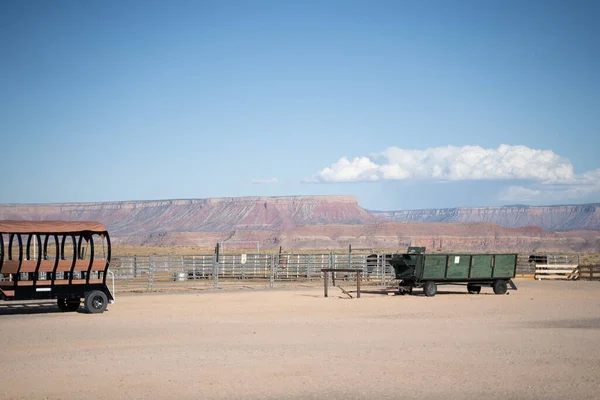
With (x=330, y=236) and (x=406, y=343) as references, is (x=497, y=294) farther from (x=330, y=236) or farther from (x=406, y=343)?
(x=330, y=236)

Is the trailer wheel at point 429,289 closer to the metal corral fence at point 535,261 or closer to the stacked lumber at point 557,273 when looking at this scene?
the metal corral fence at point 535,261

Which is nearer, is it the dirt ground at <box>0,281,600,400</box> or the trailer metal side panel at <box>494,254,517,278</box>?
the dirt ground at <box>0,281,600,400</box>

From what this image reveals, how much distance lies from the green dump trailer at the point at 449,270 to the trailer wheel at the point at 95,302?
36.5 ft

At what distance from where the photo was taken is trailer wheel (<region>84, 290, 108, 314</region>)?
21.9 metres

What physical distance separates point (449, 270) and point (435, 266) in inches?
25.9

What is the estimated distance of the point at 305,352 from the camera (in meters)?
13.9

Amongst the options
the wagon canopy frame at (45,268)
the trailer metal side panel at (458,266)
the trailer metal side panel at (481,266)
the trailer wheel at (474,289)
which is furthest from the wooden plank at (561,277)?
the wagon canopy frame at (45,268)

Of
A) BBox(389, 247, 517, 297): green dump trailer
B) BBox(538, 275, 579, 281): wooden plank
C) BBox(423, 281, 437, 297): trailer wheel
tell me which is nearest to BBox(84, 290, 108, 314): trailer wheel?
BBox(389, 247, 517, 297): green dump trailer

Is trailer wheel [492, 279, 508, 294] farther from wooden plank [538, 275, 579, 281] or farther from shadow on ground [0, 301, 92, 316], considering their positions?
shadow on ground [0, 301, 92, 316]

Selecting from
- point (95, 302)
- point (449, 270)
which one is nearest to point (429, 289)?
point (449, 270)

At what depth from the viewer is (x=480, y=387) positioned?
34.7 feet

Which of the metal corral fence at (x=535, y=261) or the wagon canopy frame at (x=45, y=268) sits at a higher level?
the wagon canopy frame at (x=45, y=268)

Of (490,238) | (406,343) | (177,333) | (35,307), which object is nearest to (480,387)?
(406,343)

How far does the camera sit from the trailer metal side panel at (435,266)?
1106 inches
